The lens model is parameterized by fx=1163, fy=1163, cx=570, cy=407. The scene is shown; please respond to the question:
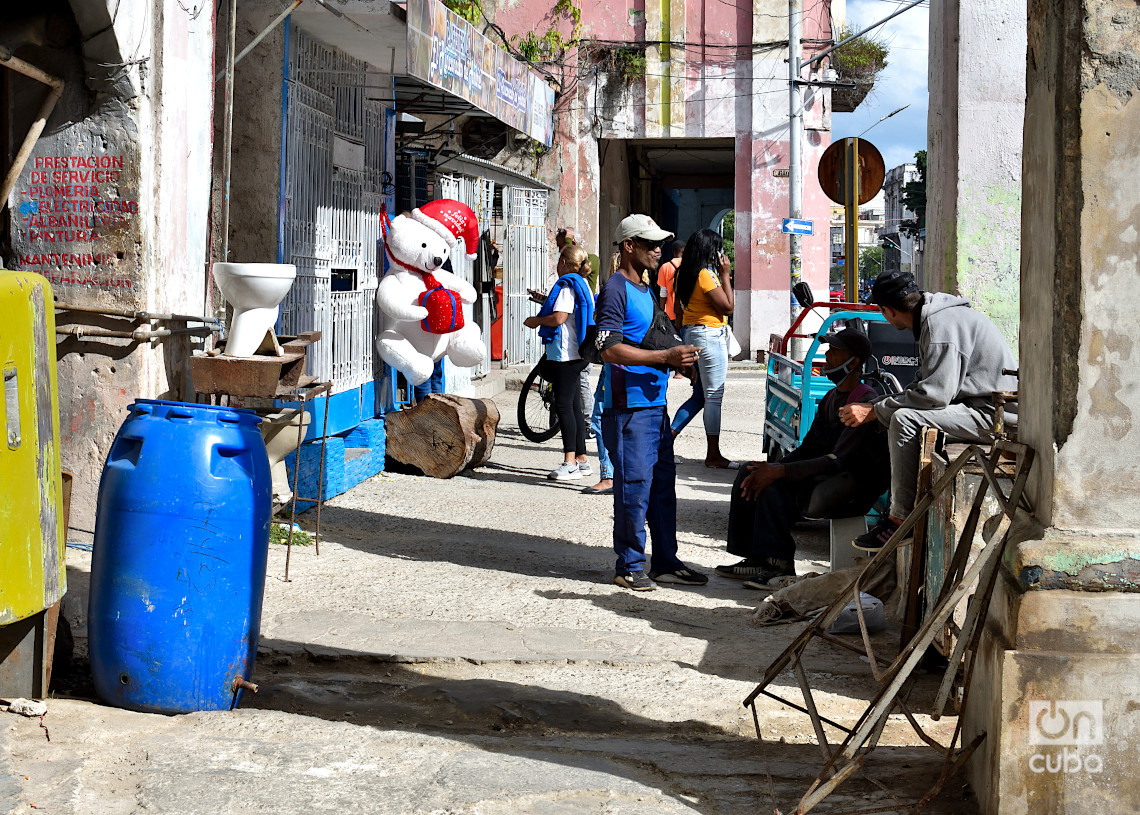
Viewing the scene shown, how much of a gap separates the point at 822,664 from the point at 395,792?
2.13 metres

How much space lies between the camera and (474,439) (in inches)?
345

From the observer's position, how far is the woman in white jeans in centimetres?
905

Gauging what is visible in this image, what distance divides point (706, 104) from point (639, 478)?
15372 millimetres

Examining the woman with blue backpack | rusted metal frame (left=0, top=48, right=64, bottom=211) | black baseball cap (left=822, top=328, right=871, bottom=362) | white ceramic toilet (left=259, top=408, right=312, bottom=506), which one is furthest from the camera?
the woman with blue backpack

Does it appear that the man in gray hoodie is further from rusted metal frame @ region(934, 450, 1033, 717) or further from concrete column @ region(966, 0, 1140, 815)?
concrete column @ region(966, 0, 1140, 815)

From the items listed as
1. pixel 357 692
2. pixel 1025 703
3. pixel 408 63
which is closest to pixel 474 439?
pixel 408 63

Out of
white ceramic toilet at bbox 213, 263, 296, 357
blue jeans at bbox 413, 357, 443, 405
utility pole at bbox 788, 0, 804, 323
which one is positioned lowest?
blue jeans at bbox 413, 357, 443, 405

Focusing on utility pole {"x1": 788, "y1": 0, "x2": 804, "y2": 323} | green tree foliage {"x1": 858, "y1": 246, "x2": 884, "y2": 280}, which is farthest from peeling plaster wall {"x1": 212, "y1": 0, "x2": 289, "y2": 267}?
green tree foliage {"x1": 858, "y1": 246, "x2": 884, "y2": 280}

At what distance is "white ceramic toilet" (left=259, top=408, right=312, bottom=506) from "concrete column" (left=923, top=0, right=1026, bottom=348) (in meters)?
3.93

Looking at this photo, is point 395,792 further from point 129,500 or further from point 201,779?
point 129,500

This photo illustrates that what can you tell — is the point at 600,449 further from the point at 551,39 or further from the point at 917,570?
the point at 551,39

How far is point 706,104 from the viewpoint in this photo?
1992 cm

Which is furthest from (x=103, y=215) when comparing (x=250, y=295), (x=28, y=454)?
(x=28, y=454)

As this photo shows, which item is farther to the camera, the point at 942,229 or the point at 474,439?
the point at 474,439
